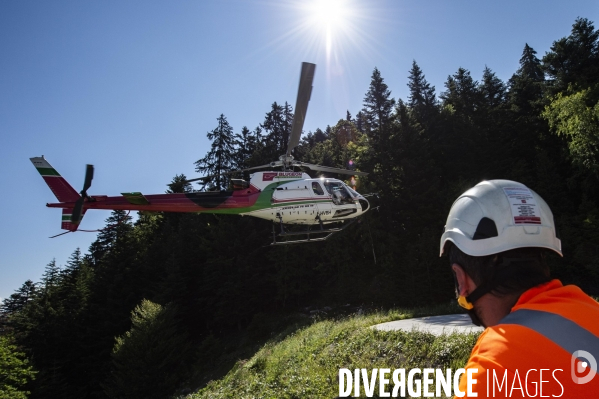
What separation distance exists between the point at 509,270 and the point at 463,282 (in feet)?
0.81

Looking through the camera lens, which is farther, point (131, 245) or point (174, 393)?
point (131, 245)

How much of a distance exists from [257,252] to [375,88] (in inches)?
792

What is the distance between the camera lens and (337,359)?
10.4 m

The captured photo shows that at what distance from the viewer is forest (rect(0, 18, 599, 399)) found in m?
24.9

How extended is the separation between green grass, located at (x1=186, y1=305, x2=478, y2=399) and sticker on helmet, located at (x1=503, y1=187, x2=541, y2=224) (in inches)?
266

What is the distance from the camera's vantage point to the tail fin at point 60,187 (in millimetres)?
12691

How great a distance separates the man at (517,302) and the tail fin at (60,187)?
43.7ft

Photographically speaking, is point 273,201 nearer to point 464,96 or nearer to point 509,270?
point 509,270

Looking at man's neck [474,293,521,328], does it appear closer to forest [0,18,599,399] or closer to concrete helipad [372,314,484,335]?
concrete helipad [372,314,484,335]

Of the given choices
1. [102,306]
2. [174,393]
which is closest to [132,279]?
[102,306]

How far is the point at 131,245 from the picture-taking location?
42.3 m

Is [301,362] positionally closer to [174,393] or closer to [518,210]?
[518,210]

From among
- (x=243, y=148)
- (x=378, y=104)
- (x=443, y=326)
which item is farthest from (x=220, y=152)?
(x=443, y=326)

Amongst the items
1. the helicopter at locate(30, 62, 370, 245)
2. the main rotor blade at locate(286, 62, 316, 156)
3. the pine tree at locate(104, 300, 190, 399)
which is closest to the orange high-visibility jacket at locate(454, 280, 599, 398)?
the main rotor blade at locate(286, 62, 316, 156)
